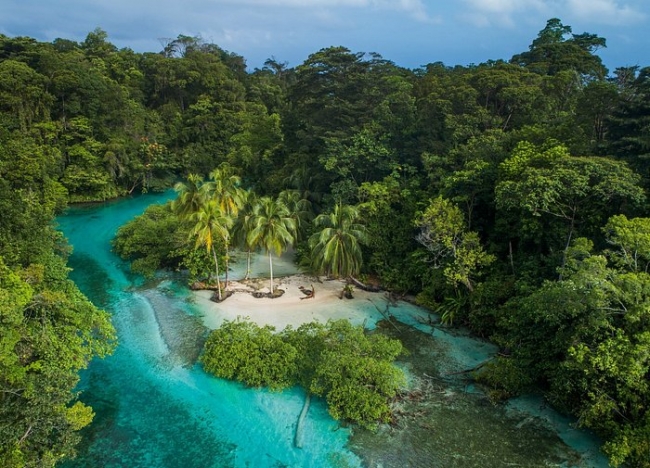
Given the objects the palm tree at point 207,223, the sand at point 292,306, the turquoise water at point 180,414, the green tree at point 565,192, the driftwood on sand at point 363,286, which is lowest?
the turquoise water at point 180,414

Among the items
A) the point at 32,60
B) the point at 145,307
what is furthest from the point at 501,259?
the point at 32,60

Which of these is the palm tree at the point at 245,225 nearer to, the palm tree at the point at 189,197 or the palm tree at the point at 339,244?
the palm tree at the point at 189,197

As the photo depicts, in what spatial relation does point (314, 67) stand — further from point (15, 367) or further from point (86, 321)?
point (15, 367)

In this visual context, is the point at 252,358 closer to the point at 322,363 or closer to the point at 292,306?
the point at 322,363

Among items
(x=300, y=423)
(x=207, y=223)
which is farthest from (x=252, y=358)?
(x=207, y=223)

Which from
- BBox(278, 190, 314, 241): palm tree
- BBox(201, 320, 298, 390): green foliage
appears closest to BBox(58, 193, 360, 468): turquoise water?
BBox(201, 320, 298, 390): green foliage

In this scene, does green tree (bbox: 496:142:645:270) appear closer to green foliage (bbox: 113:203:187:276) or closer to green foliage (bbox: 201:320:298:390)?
green foliage (bbox: 201:320:298:390)


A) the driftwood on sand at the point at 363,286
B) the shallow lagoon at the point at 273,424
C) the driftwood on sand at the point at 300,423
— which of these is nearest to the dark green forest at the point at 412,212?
the driftwood on sand at the point at 363,286
